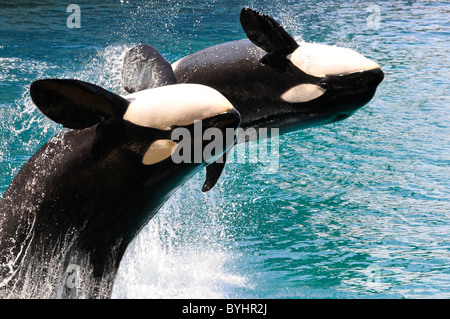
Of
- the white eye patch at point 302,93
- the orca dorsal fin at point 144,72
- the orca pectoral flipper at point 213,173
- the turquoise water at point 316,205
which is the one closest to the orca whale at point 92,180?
the orca dorsal fin at point 144,72

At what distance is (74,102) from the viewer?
403 centimetres

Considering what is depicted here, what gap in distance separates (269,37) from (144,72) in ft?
3.36

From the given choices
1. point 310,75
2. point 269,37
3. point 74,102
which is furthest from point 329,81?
point 74,102

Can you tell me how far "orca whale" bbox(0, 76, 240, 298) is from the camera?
160 inches

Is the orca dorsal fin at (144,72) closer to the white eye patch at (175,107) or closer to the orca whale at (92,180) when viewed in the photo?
the orca whale at (92,180)

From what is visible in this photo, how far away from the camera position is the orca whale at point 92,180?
4.07m

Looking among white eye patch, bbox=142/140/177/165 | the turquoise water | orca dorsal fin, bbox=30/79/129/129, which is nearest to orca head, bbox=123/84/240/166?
white eye patch, bbox=142/140/177/165

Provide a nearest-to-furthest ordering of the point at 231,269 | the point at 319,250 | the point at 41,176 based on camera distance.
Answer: the point at 41,176
the point at 231,269
the point at 319,250

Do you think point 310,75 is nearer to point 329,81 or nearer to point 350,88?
point 329,81

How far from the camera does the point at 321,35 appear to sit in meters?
17.0

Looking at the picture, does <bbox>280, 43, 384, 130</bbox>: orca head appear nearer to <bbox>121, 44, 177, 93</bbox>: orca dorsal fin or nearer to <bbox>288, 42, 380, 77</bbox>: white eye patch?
<bbox>288, 42, 380, 77</bbox>: white eye patch
